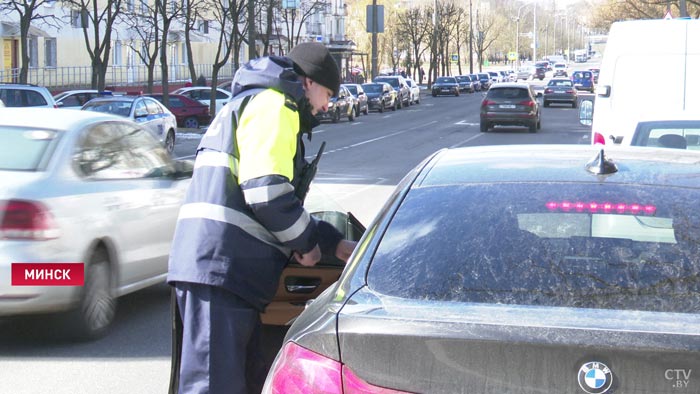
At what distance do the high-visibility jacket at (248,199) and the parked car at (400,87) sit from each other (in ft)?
172

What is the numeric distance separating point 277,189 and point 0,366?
335 cm

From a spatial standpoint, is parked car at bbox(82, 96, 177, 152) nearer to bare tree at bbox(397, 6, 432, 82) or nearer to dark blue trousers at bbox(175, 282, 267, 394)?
dark blue trousers at bbox(175, 282, 267, 394)

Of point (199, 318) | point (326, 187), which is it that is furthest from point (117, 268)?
point (326, 187)

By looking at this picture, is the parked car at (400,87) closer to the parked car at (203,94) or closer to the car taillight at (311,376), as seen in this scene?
the parked car at (203,94)

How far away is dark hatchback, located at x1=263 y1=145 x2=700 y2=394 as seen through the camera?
9.20ft

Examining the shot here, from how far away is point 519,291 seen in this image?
3.16 metres

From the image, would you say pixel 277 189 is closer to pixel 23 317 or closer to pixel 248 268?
pixel 248 268

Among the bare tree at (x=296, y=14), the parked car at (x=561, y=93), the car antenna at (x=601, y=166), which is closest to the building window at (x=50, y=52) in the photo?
the bare tree at (x=296, y=14)

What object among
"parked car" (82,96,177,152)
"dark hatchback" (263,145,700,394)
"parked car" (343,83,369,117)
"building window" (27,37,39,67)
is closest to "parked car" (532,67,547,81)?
"parked car" (343,83,369,117)

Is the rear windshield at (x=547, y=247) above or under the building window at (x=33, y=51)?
under

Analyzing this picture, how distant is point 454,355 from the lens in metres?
2.88

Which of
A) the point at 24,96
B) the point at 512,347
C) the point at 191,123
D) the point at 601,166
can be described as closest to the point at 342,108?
the point at 191,123

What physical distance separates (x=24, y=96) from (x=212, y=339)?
2054cm

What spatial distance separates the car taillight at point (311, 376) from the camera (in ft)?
9.68
